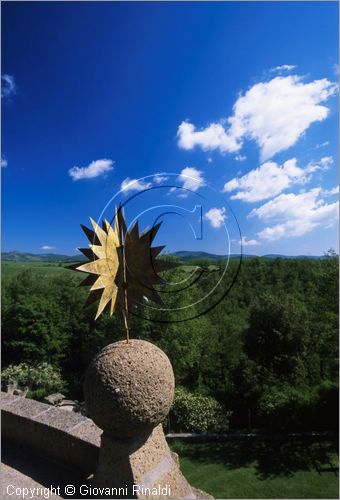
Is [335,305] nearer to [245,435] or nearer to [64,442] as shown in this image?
[245,435]

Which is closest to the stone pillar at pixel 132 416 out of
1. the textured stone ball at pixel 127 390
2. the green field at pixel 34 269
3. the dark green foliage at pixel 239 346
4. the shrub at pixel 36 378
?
the textured stone ball at pixel 127 390

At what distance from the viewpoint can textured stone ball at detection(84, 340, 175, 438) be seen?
632cm

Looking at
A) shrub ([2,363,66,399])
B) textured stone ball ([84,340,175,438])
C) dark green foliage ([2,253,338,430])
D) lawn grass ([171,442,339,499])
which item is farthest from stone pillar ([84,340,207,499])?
shrub ([2,363,66,399])

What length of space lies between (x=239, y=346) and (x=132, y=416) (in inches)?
942

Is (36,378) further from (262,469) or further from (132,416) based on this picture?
(132,416)

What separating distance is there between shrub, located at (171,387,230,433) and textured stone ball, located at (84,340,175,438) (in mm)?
14166

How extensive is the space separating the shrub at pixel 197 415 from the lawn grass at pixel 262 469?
106 cm

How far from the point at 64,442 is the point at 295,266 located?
138 ft

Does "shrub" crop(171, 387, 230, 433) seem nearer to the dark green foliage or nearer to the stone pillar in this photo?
the dark green foliage

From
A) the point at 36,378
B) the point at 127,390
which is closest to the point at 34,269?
the point at 36,378

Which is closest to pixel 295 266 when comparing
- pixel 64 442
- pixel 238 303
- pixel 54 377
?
pixel 238 303

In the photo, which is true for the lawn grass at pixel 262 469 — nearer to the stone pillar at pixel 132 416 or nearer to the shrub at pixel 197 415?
the shrub at pixel 197 415

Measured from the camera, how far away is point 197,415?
1967cm

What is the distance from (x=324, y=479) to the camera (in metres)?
16.0
